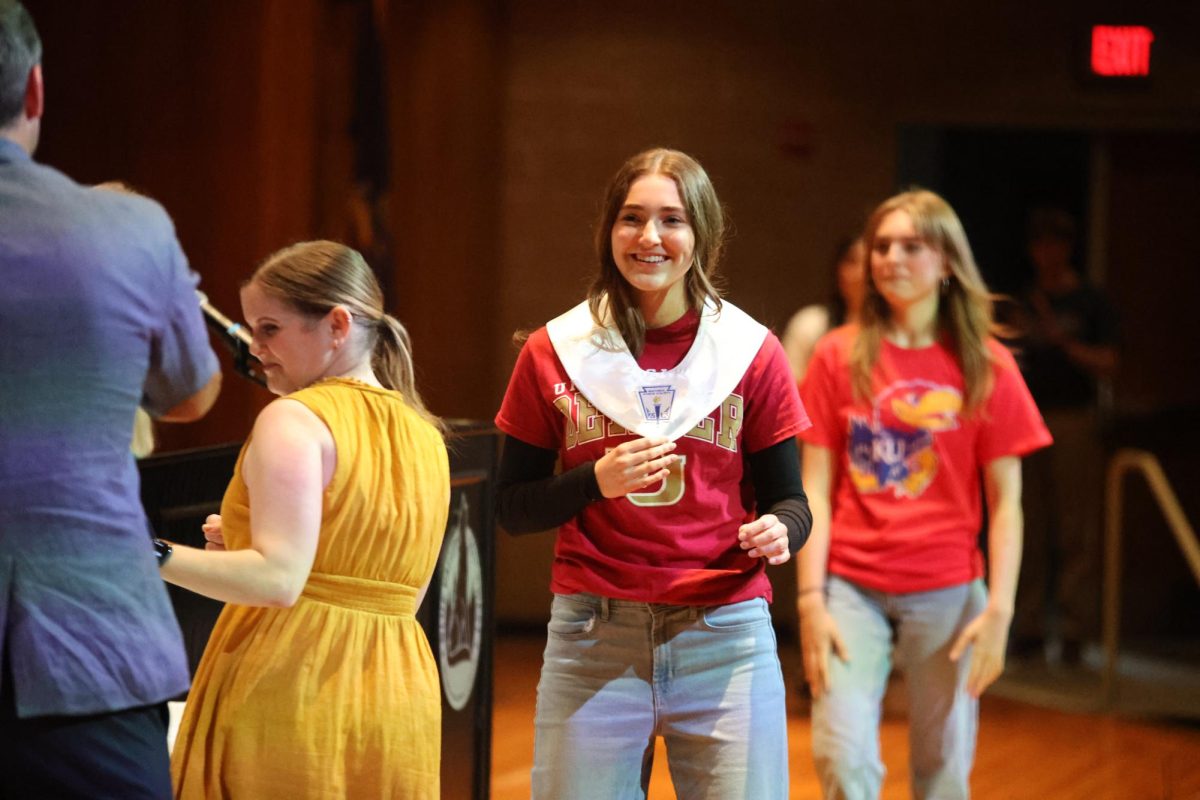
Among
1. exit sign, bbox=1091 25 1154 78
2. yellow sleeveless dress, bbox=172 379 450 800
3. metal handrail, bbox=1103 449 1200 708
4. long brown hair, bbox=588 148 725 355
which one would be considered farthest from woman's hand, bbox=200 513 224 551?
exit sign, bbox=1091 25 1154 78

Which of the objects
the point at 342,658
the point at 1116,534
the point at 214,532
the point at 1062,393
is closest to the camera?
the point at 342,658

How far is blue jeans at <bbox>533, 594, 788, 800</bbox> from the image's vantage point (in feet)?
8.26

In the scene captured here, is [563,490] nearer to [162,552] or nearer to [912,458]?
[162,552]

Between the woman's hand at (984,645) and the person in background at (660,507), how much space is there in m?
0.97

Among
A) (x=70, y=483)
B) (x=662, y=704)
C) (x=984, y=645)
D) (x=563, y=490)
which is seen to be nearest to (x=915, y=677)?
(x=984, y=645)

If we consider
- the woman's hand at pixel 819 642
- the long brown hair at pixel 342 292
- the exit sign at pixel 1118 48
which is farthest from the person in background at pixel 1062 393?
the long brown hair at pixel 342 292

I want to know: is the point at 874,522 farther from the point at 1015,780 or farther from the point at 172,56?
the point at 172,56

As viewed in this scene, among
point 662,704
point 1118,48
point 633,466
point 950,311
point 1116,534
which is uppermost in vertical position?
point 1118,48

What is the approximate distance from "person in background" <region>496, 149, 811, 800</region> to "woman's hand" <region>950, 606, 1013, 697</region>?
38.0 inches

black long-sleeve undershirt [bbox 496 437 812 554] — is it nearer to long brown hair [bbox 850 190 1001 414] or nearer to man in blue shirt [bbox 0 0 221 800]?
man in blue shirt [bbox 0 0 221 800]

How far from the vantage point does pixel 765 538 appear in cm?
243

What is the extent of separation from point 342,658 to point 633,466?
55cm

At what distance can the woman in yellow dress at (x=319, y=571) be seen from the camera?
2.06 m

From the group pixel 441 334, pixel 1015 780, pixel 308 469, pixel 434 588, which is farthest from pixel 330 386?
pixel 441 334
